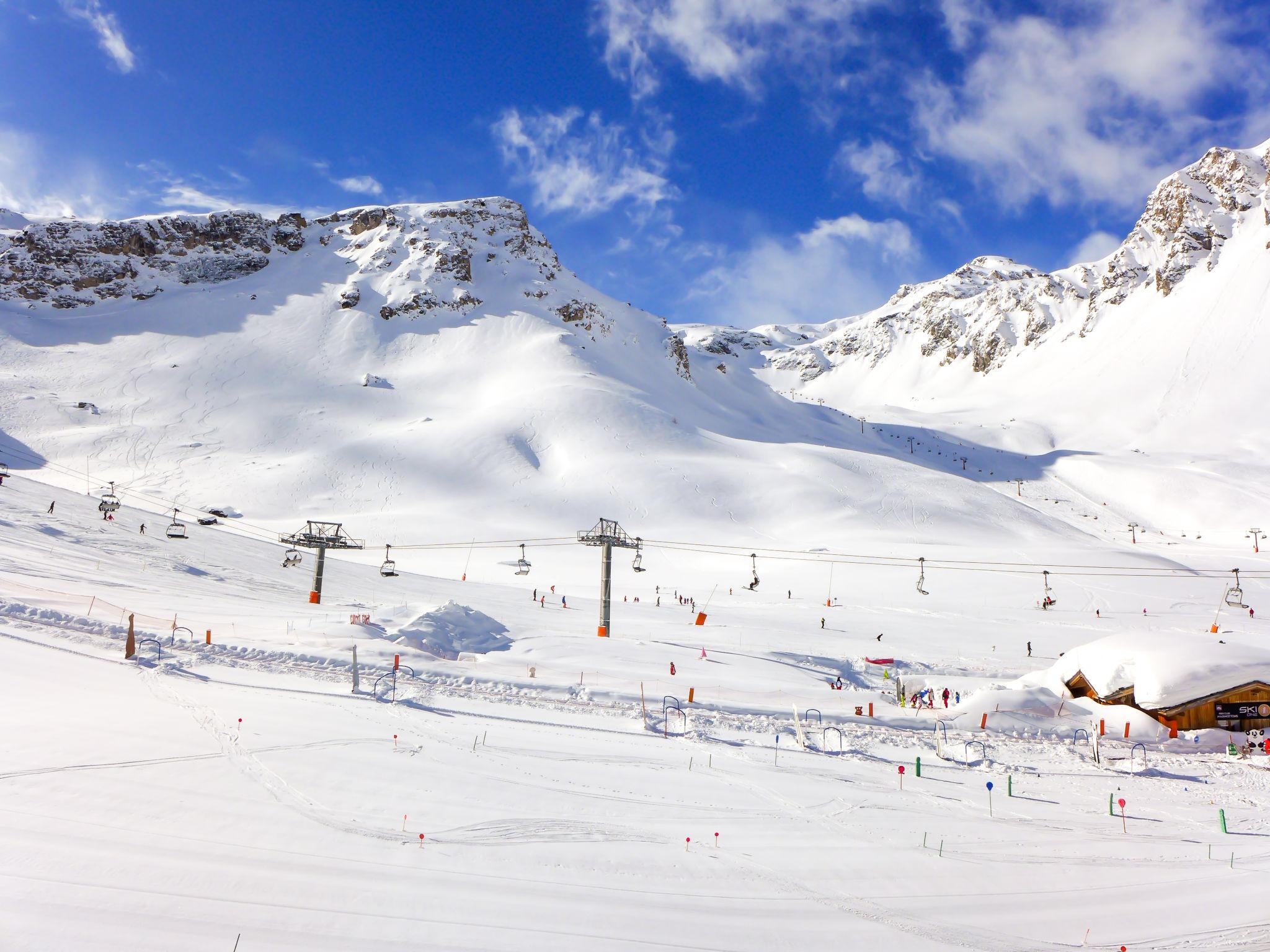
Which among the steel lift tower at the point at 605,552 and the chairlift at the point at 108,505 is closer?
the steel lift tower at the point at 605,552

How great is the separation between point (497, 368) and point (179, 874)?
381ft

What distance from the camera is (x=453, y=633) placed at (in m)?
27.9

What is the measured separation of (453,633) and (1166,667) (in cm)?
2573

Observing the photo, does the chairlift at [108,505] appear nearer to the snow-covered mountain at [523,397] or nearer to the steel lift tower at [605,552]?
the steel lift tower at [605,552]

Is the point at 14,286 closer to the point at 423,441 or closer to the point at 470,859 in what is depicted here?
the point at 423,441

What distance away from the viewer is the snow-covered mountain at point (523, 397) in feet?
263

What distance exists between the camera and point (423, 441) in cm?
9156

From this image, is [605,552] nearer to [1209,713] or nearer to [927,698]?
[927,698]

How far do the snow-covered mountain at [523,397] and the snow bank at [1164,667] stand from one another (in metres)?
41.5

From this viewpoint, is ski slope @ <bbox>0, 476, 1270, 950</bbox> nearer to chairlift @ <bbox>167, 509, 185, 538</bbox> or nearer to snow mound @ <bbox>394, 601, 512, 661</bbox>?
snow mound @ <bbox>394, 601, 512, 661</bbox>

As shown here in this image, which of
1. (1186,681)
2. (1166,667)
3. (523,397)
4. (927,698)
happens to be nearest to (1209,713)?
(1186,681)

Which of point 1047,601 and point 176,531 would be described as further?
point 1047,601

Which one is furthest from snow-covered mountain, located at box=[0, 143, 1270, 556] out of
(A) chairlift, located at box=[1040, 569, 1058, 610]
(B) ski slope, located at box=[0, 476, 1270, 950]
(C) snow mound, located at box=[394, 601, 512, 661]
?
(B) ski slope, located at box=[0, 476, 1270, 950]

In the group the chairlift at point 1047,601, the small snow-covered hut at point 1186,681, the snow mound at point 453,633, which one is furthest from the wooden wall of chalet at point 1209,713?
the snow mound at point 453,633
